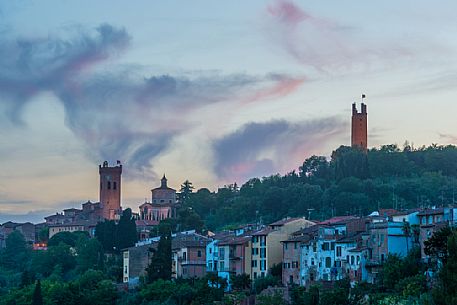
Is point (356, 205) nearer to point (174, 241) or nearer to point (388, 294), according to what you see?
point (174, 241)

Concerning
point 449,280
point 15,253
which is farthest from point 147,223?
point 449,280

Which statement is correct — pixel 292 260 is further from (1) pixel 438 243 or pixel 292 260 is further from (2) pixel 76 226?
(2) pixel 76 226

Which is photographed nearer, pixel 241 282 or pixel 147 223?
pixel 241 282

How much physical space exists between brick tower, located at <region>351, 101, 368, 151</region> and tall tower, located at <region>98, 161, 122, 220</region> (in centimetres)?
3065

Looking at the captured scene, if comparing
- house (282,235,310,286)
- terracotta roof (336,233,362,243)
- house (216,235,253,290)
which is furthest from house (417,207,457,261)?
house (216,235,253,290)

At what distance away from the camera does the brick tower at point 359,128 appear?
108 metres

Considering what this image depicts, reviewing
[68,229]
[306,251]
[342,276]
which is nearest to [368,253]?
[342,276]

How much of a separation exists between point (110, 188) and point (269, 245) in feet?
221

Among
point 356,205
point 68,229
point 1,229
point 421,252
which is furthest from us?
point 1,229

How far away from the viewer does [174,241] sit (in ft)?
232

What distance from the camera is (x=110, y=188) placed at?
411 feet

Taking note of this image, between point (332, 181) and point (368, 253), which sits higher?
point (332, 181)

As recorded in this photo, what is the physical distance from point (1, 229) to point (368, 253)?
79.1 meters

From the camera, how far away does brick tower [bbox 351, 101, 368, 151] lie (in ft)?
355
